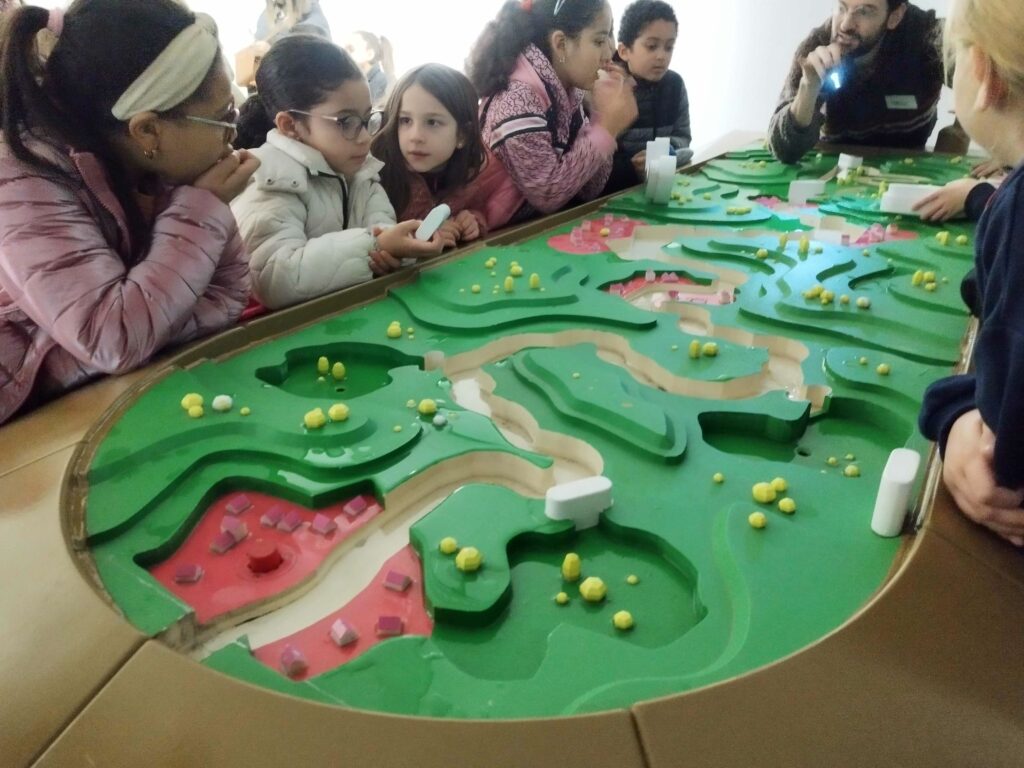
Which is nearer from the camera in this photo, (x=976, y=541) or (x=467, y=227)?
(x=976, y=541)

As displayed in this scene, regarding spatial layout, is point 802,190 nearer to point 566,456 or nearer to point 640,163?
point 640,163

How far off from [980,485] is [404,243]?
0.84 metres

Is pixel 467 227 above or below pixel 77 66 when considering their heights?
below

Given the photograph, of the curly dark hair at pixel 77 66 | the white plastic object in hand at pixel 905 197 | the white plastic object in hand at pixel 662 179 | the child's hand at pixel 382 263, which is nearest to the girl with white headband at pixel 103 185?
the curly dark hair at pixel 77 66

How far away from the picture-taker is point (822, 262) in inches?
49.4

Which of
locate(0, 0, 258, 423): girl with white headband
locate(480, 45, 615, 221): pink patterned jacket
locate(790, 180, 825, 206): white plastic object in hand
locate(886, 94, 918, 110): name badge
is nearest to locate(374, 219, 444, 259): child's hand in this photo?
locate(0, 0, 258, 423): girl with white headband

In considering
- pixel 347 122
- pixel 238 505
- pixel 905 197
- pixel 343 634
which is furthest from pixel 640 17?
pixel 343 634

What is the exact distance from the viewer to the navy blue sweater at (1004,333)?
53 centimetres

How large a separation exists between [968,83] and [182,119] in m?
0.79

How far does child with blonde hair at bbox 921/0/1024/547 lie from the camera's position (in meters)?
0.52

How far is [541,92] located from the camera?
156 centimetres

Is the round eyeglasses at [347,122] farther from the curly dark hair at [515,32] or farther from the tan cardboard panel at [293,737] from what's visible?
the tan cardboard panel at [293,737]

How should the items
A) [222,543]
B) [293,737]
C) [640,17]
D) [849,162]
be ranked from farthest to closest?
[640,17]
[849,162]
[222,543]
[293,737]

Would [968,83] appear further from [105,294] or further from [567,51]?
[567,51]
